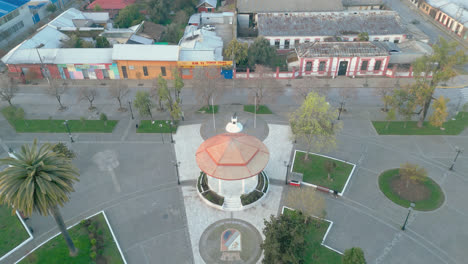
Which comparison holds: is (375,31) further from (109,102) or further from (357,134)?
(109,102)

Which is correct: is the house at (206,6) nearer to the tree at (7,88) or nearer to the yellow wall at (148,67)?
the yellow wall at (148,67)

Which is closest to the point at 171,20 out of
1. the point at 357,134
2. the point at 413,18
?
the point at 357,134

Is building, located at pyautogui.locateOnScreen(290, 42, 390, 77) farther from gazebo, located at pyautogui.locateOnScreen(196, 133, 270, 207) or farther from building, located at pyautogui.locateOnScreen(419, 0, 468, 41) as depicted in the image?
building, located at pyautogui.locateOnScreen(419, 0, 468, 41)

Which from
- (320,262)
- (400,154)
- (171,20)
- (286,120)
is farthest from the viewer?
(171,20)

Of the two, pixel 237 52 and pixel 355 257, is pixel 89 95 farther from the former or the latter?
pixel 355 257

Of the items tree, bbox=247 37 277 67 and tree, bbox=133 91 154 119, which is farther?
tree, bbox=247 37 277 67

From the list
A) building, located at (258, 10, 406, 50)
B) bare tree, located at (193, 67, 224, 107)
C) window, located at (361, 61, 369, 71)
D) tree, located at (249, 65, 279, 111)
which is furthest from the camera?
building, located at (258, 10, 406, 50)

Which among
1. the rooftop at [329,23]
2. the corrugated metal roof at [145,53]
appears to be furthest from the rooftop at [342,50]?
the corrugated metal roof at [145,53]

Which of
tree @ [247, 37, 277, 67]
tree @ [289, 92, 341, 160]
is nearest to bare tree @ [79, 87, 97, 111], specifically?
tree @ [247, 37, 277, 67]
